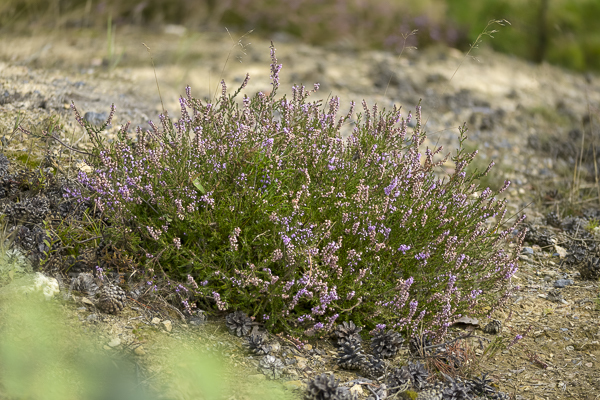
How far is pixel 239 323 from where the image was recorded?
2879mm

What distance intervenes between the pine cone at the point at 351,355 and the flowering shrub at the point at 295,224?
0.15 meters

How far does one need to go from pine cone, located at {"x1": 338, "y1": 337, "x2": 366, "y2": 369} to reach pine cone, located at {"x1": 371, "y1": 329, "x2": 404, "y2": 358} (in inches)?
3.7

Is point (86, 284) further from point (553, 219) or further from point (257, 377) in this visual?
point (553, 219)

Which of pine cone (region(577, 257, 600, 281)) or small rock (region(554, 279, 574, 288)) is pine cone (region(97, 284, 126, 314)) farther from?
pine cone (region(577, 257, 600, 281))

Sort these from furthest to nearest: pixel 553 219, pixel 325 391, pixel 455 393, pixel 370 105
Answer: pixel 370 105
pixel 553 219
pixel 455 393
pixel 325 391

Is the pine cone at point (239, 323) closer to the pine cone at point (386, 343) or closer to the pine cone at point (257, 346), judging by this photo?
the pine cone at point (257, 346)

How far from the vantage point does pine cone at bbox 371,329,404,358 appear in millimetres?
2834

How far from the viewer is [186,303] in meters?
2.78

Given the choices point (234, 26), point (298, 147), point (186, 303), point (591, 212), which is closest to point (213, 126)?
point (298, 147)

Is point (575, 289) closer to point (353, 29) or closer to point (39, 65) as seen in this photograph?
point (39, 65)

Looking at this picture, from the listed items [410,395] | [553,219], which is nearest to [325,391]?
[410,395]

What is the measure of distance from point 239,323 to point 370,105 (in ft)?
13.5

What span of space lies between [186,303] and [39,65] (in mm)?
4553

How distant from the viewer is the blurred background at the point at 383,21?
907 cm
